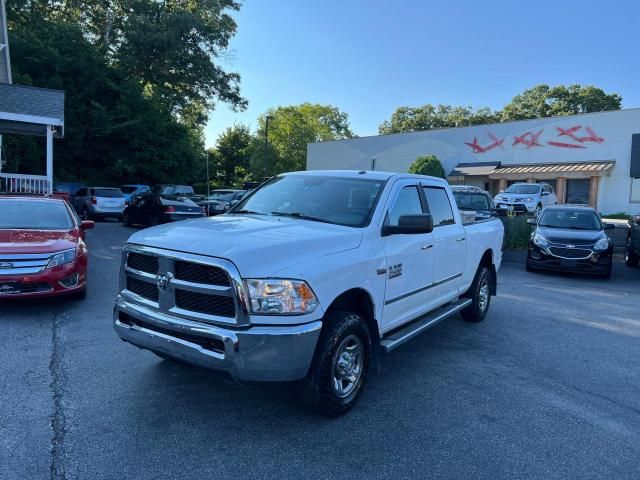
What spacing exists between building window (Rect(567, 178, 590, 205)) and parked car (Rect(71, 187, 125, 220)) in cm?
2650

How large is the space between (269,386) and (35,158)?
2564 cm

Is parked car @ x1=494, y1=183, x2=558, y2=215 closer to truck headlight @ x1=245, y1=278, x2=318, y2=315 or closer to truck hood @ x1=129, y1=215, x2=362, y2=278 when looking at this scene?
truck hood @ x1=129, y1=215, x2=362, y2=278

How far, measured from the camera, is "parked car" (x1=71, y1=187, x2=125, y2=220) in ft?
69.7

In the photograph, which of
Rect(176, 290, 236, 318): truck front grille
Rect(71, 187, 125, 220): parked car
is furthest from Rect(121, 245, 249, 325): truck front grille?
Rect(71, 187, 125, 220): parked car

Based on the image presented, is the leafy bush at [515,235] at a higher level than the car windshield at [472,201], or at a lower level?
lower

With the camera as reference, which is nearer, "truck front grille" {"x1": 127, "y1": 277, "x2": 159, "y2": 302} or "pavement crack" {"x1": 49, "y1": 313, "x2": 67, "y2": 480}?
"pavement crack" {"x1": 49, "y1": 313, "x2": 67, "y2": 480}

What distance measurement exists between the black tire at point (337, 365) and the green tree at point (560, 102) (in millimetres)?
63187

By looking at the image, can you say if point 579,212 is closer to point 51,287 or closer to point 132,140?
point 51,287

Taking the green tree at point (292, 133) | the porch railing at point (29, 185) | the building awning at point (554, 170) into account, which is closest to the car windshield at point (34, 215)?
the porch railing at point (29, 185)

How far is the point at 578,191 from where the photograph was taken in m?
31.2

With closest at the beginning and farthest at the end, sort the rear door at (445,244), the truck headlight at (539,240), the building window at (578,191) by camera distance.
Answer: the rear door at (445,244) → the truck headlight at (539,240) → the building window at (578,191)

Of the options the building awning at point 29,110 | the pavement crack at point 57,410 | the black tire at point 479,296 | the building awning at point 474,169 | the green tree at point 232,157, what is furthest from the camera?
the green tree at point 232,157

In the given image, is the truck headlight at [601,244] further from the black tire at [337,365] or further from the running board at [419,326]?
the black tire at [337,365]

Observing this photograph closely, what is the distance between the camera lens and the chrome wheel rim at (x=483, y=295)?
6.79 m
